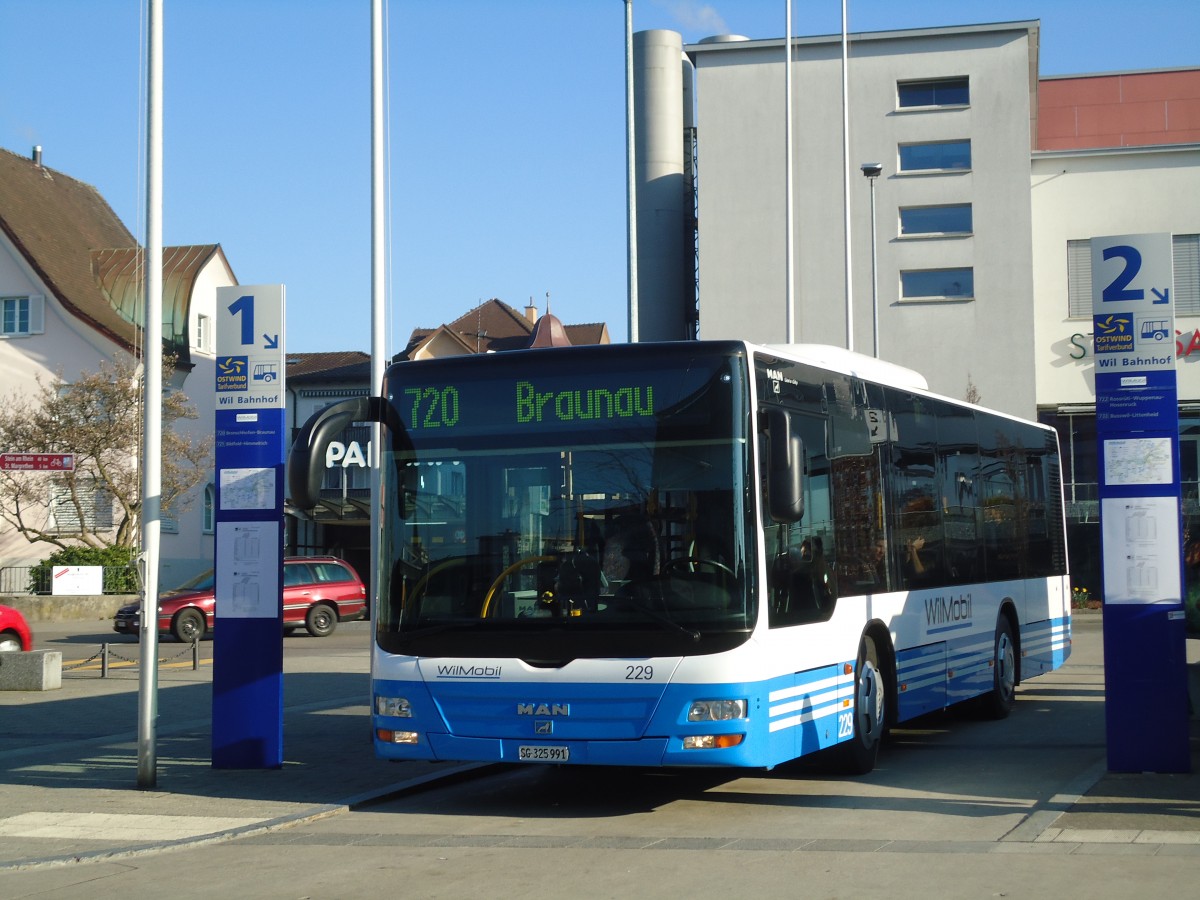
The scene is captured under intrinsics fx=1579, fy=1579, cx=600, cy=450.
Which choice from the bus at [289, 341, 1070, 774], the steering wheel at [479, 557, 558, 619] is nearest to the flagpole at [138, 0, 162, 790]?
the bus at [289, 341, 1070, 774]

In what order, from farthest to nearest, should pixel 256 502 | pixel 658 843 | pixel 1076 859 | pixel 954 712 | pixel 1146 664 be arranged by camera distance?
1. pixel 954 712
2. pixel 256 502
3. pixel 1146 664
4. pixel 658 843
5. pixel 1076 859

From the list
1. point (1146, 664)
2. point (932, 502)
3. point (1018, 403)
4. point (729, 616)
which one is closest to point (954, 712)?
point (932, 502)

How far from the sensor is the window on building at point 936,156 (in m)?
51.1

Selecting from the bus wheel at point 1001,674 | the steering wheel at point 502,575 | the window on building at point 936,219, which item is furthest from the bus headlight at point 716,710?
the window on building at point 936,219

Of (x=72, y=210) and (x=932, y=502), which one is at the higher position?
(x=72, y=210)

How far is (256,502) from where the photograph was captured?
12.5m

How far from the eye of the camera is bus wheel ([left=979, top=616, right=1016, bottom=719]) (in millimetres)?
15641

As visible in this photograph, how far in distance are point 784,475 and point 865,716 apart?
293 centimetres

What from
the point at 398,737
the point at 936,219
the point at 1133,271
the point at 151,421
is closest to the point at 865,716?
the point at 398,737

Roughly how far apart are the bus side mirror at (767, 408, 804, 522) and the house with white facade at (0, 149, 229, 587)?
39.2 metres

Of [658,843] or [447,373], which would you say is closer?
[658,843]

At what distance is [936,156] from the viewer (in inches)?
2020

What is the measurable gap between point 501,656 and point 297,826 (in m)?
1.76

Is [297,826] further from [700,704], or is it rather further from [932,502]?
[932,502]
